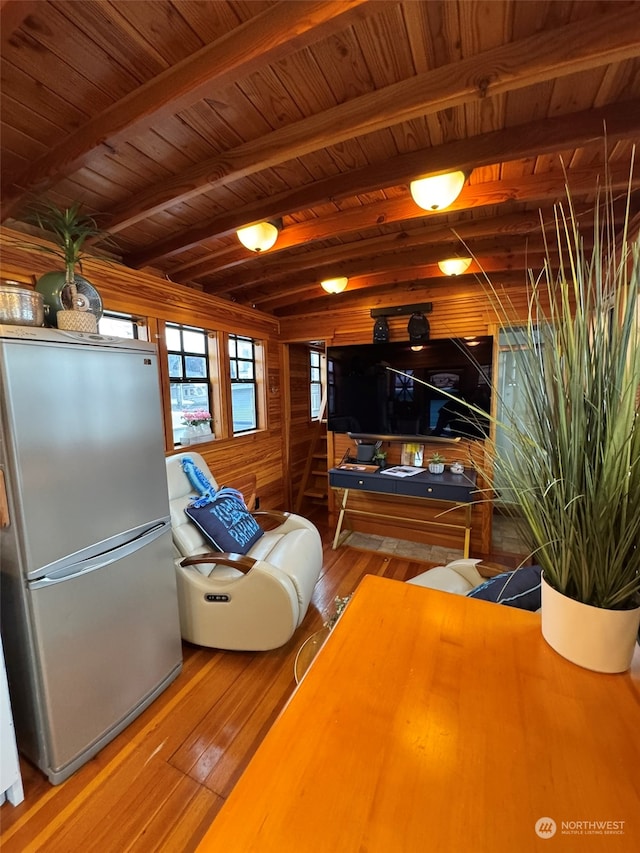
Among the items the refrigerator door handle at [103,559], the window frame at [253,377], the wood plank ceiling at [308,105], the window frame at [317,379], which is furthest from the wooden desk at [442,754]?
the window frame at [317,379]

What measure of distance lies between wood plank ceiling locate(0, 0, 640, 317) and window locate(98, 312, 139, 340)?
70 centimetres

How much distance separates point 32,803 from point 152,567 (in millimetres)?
877

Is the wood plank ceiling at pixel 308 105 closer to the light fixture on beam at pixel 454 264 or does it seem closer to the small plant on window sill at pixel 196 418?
the light fixture on beam at pixel 454 264

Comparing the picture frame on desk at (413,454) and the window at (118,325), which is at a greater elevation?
the window at (118,325)

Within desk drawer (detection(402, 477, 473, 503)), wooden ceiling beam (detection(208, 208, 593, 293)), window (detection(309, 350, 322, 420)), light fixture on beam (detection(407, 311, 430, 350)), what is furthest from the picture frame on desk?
window (detection(309, 350, 322, 420))

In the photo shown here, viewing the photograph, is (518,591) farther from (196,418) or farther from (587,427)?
(196,418)

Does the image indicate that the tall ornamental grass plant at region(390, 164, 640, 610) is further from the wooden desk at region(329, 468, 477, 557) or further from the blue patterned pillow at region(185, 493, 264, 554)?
the wooden desk at region(329, 468, 477, 557)

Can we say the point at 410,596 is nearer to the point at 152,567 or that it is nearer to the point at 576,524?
the point at 576,524

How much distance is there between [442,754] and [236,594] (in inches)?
59.2

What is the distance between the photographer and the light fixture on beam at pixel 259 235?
2.00 metres

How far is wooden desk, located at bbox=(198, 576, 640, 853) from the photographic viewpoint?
1.55 feet

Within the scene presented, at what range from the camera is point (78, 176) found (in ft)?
5.32

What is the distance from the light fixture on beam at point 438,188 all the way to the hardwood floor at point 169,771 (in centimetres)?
253

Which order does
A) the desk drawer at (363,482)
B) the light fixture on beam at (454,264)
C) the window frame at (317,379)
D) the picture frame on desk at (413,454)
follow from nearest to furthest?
1. the light fixture on beam at (454,264)
2. the desk drawer at (363,482)
3. the picture frame on desk at (413,454)
4. the window frame at (317,379)
